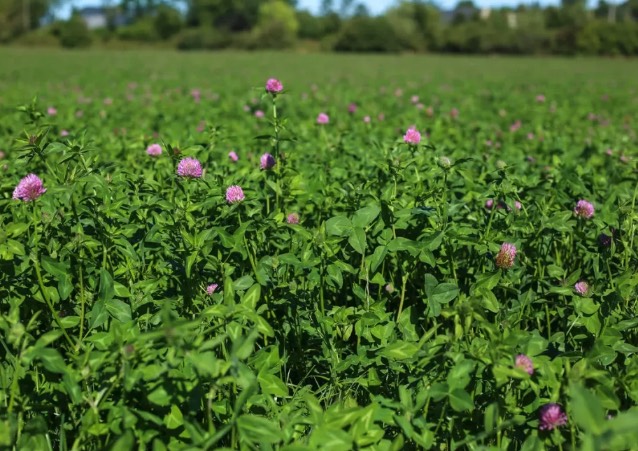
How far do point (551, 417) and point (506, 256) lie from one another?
621 mm

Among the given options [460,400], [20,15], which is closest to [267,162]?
[460,400]

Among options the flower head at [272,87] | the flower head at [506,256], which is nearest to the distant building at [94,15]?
the flower head at [272,87]

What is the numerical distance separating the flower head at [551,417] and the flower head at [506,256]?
57cm

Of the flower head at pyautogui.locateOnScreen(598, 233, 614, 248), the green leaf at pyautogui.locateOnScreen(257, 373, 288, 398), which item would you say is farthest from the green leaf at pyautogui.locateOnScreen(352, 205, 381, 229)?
the flower head at pyautogui.locateOnScreen(598, 233, 614, 248)

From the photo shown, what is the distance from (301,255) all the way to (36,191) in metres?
0.86

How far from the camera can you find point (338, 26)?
65.6 metres

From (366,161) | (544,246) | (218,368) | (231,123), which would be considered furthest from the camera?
(231,123)

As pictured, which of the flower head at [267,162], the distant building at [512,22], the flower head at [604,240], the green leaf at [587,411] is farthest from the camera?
the distant building at [512,22]

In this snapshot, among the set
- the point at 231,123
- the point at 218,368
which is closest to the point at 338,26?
the point at 231,123

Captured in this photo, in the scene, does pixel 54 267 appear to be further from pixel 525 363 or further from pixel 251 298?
pixel 525 363

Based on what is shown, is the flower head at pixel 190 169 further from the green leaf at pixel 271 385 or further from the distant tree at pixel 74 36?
the distant tree at pixel 74 36

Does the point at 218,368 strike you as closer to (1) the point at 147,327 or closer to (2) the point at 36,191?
(1) the point at 147,327

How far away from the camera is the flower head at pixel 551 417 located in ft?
4.80

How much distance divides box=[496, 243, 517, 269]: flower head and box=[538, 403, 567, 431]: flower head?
574 mm
